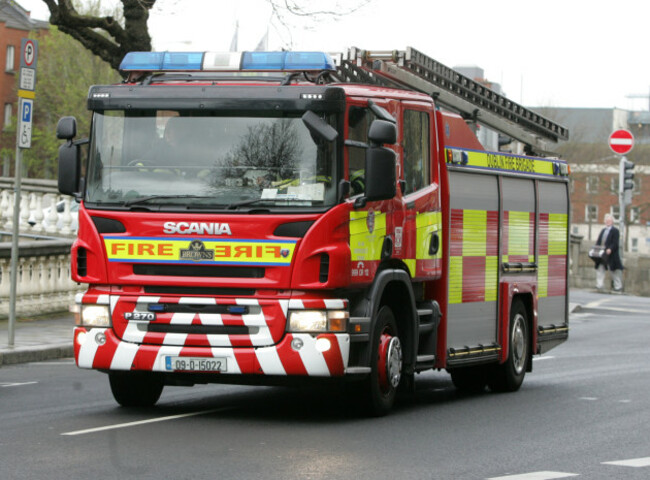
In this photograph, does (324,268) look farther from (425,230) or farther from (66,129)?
(66,129)

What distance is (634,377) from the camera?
15.3 m

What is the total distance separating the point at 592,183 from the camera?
85.1 meters

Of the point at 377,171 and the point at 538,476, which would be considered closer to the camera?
the point at 538,476

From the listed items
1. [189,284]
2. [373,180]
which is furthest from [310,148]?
[189,284]

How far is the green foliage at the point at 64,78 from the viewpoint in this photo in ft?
212

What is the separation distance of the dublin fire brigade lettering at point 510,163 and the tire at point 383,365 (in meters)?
2.83

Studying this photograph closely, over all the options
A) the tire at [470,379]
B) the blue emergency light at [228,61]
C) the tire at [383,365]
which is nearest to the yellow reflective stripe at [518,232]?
the tire at [470,379]

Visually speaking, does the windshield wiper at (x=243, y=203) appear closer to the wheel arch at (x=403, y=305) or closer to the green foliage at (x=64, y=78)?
the wheel arch at (x=403, y=305)

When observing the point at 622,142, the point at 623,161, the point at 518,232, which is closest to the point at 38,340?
the point at 518,232

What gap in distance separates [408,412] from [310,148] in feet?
8.71

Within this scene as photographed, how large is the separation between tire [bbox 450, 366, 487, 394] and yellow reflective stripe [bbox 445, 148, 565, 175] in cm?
207

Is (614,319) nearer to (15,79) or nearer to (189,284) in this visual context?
(189,284)

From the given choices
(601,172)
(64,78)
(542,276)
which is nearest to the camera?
(542,276)

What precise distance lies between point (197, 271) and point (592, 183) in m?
77.0
